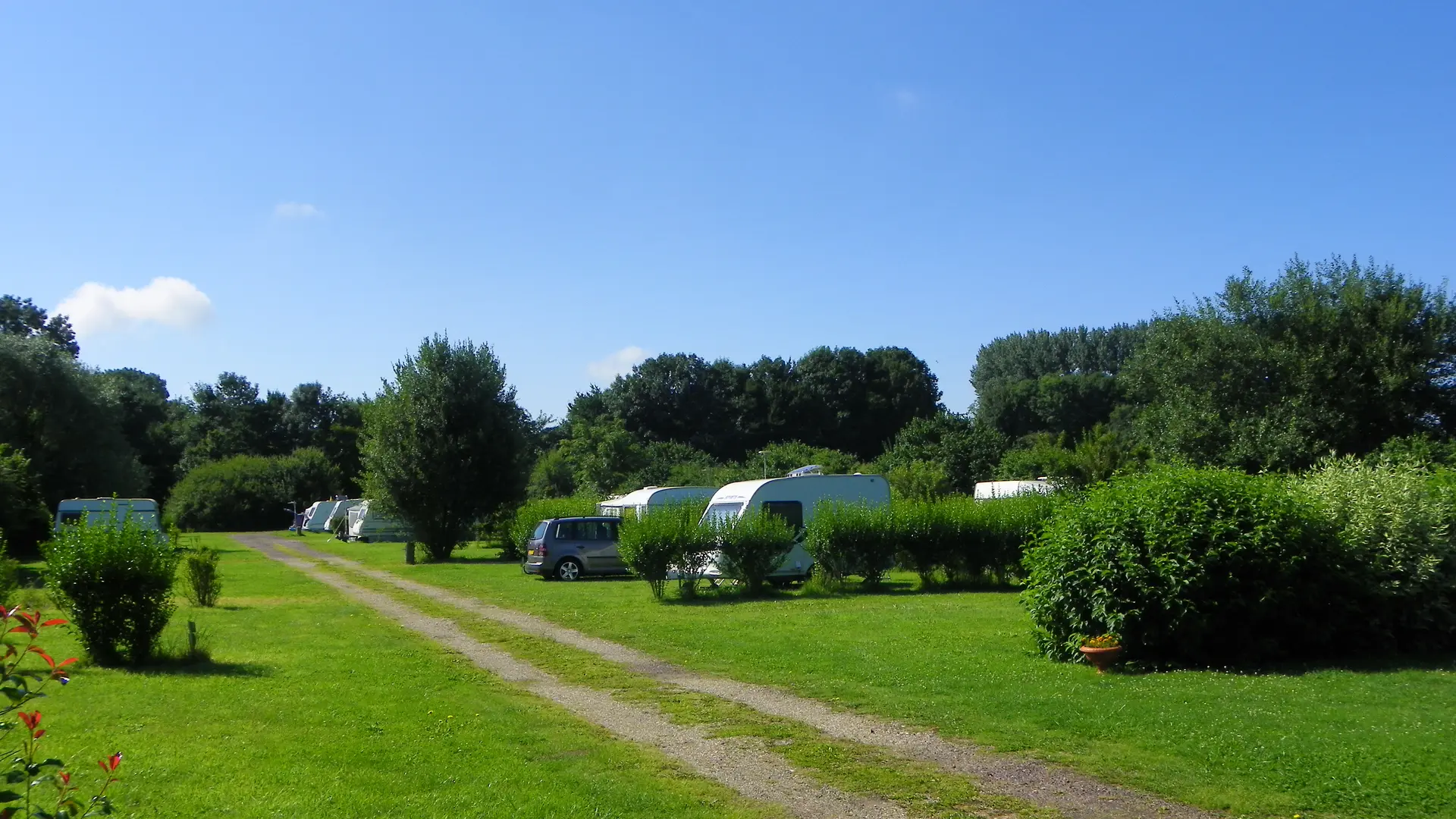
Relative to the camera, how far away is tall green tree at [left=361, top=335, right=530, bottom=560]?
124 feet

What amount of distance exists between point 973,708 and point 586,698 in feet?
12.7

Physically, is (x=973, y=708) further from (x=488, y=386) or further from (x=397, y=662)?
(x=488, y=386)

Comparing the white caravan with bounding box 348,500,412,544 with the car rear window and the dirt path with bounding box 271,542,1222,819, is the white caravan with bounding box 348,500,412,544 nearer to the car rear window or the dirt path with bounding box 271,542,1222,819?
the car rear window

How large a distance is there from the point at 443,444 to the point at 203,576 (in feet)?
56.1

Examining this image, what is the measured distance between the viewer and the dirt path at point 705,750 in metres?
6.90

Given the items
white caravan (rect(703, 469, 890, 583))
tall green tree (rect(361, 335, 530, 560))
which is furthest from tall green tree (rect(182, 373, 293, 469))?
white caravan (rect(703, 469, 890, 583))

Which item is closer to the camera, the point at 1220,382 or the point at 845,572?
the point at 845,572

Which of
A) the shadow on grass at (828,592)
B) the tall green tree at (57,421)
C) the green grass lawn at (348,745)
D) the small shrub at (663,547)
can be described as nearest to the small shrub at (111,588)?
the green grass lawn at (348,745)

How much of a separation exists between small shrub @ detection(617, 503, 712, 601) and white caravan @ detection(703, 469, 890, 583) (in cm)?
196

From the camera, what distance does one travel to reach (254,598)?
22828mm

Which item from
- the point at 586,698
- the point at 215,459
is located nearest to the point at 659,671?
the point at 586,698

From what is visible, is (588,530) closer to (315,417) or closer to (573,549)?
(573,549)

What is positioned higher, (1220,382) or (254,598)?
(1220,382)

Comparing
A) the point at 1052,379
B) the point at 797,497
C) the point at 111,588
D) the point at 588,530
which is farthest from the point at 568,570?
the point at 1052,379
